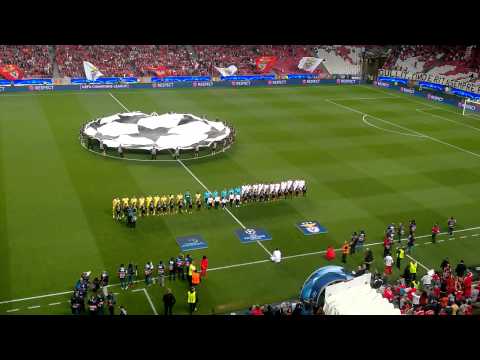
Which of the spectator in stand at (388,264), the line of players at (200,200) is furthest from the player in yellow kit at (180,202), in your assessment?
the spectator in stand at (388,264)

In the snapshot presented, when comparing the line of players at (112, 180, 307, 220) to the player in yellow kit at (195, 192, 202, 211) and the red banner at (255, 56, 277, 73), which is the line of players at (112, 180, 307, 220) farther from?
the red banner at (255, 56, 277, 73)

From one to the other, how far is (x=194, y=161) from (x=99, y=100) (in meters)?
22.5

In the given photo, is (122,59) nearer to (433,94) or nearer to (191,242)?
(433,94)

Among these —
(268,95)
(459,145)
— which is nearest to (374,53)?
(268,95)

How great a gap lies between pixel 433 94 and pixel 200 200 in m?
43.1

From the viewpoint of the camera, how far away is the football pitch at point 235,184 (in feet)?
70.1

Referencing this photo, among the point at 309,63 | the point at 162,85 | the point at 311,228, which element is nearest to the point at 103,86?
the point at 162,85

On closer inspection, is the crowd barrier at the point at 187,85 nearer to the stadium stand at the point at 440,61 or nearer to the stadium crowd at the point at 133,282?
the stadium stand at the point at 440,61

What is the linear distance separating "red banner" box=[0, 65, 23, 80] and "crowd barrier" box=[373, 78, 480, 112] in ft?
149

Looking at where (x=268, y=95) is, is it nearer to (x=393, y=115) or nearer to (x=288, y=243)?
(x=393, y=115)

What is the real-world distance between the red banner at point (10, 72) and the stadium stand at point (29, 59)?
4.96 feet

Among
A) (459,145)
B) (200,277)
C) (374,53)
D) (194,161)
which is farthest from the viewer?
(374,53)

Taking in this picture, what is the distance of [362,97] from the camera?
2393 inches

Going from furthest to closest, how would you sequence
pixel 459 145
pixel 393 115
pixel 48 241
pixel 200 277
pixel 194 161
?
pixel 393 115
pixel 459 145
pixel 194 161
pixel 48 241
pixel 200 277
